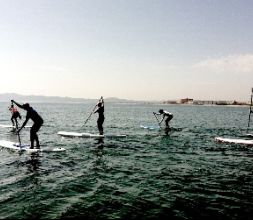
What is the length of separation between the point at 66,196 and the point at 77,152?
8.74m

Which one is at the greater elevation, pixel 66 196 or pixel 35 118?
pixel 35 118

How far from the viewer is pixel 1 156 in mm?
18250

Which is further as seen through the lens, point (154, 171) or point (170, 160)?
point (170, 160)

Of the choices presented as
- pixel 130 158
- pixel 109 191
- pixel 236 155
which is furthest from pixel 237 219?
pixel 236 155

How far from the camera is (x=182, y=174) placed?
14.2 meters

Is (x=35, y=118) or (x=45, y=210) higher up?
(x=35, y=118)

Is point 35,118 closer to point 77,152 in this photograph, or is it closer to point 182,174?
point 77,152

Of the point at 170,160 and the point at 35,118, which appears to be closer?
the point at 170,160

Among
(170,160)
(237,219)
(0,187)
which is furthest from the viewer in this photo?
(170,160)

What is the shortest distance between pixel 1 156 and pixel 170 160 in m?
9.17

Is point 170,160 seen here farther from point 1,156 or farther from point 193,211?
point 1,156

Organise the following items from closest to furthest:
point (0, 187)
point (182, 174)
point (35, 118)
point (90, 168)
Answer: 1. point (0, 187)
2. point (182, 174)
3. point (90, 168)
4. point (35, 118)

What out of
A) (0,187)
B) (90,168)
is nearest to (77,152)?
(90,168)

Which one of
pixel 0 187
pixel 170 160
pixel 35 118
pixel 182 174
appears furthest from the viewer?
pixel 35 118
